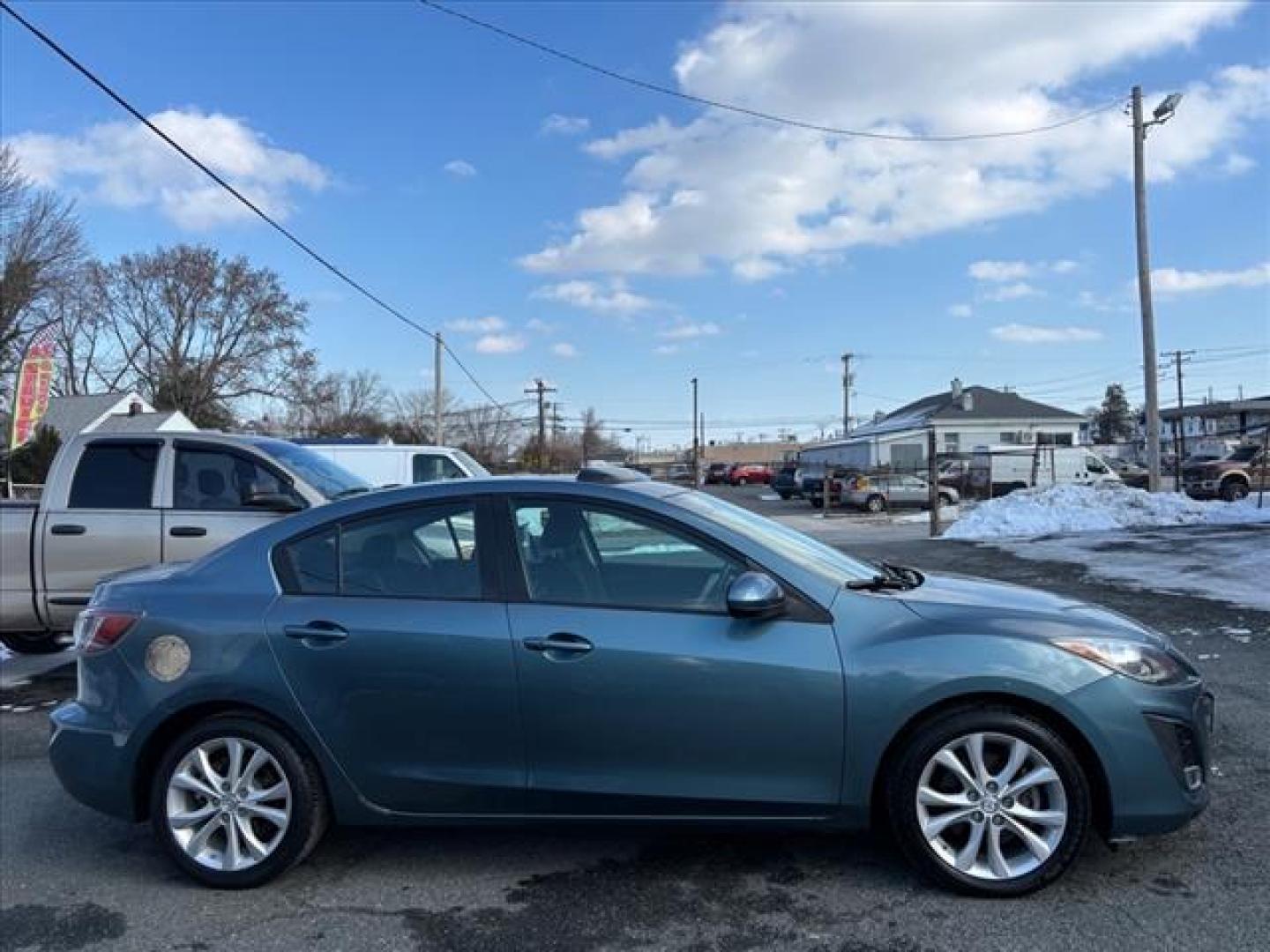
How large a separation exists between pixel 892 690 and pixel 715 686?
616 millimetres

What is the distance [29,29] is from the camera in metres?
9.55

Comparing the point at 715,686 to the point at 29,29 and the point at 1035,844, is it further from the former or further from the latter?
the point at 29,29

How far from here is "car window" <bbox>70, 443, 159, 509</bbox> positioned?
285 inches

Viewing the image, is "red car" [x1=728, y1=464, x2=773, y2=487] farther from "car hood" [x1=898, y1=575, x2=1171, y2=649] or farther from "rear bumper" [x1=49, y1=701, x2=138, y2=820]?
"rear bumper" [x1=49, y1=701, x2=138, y2=820]

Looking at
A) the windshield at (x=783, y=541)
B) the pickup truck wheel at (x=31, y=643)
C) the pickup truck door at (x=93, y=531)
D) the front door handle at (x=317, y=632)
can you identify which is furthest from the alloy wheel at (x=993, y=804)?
the pickup truck wheel at (x=31, y=643)

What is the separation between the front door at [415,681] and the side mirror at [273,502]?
11.1 ft

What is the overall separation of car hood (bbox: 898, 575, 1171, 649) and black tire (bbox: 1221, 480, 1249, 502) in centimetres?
2646

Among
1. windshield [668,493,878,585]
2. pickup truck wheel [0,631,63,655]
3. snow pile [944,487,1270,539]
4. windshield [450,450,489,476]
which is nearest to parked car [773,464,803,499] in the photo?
snow pile [944,487,1270,539]

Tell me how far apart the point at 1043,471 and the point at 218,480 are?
31892 millimetres

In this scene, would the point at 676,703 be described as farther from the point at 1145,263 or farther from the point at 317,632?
the point at 1145,263

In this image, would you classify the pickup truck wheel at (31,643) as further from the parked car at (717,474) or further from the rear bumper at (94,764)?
the parked car at (717,474)

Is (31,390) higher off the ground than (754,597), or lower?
higher

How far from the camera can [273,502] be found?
7.04 metres

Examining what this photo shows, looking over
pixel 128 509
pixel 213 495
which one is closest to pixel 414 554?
pixel 213 495
